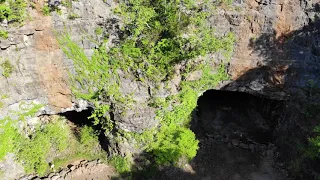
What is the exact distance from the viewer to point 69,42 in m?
13.0

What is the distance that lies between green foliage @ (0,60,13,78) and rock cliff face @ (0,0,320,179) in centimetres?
12

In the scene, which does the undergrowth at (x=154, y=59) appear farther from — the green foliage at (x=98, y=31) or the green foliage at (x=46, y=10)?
the green foliage at (x=46, y=10)

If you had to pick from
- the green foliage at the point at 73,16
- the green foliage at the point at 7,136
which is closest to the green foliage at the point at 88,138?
the green foliage at the point at 7,136

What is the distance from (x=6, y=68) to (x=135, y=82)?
18.6ft

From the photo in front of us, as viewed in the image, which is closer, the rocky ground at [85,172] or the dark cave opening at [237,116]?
the rocky ground at [85,172]

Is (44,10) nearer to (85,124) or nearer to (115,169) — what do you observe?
(85,124)

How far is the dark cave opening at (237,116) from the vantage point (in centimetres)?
1791

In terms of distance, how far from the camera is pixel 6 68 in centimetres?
1266

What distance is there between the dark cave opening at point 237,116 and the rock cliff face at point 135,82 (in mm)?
3344

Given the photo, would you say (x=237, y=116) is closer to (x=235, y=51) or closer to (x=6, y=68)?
(x=235, y=51)

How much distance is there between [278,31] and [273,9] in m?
1.10

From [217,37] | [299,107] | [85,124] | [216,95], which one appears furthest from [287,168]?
[85,124]

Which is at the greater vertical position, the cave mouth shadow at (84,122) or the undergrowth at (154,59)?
the undergrowth at (154,59)

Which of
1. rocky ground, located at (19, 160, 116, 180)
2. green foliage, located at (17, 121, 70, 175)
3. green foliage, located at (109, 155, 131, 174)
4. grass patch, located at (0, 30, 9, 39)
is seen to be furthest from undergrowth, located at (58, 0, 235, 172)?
green foliage, located at (17, 121, 70, 175)
